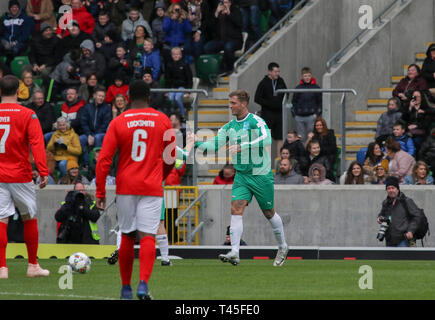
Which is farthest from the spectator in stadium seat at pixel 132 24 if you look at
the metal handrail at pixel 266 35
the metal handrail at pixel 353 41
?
the metal handrail at pixel 353 41

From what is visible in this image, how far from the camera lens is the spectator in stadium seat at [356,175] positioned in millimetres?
21188

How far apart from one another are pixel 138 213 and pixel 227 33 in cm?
1571

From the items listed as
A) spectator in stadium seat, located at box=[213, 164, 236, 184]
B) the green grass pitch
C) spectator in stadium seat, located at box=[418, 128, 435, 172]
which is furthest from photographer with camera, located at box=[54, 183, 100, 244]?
spectator in stadium seat, located at box=[418, 128, 435, 172]

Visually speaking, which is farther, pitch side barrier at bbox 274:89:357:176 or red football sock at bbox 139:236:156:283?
pitch side barrier at bbox 274:89:357:176

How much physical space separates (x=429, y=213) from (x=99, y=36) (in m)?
9.67

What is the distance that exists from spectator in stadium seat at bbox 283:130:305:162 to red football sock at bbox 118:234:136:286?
10.6m

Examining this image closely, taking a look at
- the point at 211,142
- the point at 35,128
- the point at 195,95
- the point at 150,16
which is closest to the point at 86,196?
the point at 195,95

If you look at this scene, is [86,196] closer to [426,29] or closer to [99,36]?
[99,36]

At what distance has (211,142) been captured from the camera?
1583cm

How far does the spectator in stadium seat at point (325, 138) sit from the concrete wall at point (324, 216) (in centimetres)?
69

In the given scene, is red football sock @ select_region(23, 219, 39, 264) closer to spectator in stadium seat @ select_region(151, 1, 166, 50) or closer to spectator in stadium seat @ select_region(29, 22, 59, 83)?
spectator in stadium seat @ select_region(151, 1, 166, 50)

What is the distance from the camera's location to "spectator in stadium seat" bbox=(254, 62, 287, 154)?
2316cm

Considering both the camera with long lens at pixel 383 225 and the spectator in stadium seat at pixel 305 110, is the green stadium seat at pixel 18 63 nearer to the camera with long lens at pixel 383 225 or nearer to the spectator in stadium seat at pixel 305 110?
the spectator in stadium seat at pixel 305 110

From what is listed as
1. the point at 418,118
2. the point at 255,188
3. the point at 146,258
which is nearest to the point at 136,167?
the point at 146,258
